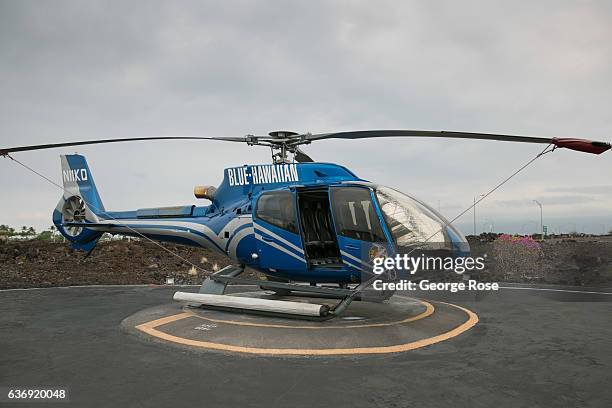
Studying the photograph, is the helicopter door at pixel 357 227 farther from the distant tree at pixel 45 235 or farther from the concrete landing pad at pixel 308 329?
the distant tree at pixel 45 235

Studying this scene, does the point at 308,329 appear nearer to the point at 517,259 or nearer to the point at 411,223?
the point at 411,223

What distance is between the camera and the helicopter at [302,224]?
811 centimetres

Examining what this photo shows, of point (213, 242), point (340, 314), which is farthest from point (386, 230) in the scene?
point (213, 242)

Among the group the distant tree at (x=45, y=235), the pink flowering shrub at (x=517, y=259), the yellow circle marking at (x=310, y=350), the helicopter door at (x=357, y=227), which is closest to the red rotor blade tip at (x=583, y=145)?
the helicopter door at (x=357, y=227)

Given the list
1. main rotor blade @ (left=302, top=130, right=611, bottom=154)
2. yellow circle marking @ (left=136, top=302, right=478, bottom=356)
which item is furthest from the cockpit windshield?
yellow circle marking @ (left=136, top=302, right=478, bottom=356)

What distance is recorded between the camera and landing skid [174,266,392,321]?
27.1ft

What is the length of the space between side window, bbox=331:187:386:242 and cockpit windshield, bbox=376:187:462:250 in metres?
0.25

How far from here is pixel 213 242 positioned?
10.7 metres

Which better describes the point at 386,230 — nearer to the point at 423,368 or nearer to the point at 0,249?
the point at 423,368

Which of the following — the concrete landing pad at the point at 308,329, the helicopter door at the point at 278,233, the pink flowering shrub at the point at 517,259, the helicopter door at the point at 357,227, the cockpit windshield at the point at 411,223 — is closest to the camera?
the concrete landing pad at the point at 308,329

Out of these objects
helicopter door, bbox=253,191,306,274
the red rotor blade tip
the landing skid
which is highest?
the red rotor blade tip

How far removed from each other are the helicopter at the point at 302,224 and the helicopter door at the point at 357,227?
0.02 meters

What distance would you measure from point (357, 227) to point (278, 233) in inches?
69.1

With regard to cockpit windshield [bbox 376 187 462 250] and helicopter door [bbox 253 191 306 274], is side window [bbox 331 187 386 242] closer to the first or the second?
cockpit windshield [bbox 376 187 462 250]
